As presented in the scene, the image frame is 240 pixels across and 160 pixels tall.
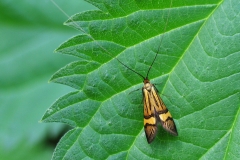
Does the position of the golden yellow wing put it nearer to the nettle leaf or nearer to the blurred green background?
the nettle leaf

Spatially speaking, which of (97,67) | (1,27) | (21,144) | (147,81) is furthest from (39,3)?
(147,81)

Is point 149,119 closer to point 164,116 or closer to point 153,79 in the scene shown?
point 164,116

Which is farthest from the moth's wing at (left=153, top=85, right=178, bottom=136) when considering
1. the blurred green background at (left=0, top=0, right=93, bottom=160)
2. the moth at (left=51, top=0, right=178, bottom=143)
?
the blurred green background at (left=0, top=0, right=93, bottom=160)

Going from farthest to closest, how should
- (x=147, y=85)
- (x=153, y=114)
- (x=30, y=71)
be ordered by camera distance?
(x=30, y=71)
(x=153, y=114)
(x=147, y=85)

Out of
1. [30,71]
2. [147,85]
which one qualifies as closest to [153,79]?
[147,85]

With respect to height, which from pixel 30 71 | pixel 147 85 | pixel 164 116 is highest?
pixel 30 71

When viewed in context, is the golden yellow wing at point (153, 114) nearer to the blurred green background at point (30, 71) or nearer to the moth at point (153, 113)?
the moth at point (153, 113)

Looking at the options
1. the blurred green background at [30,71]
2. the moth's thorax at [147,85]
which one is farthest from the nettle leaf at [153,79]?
the blurred green background at [30,71]
